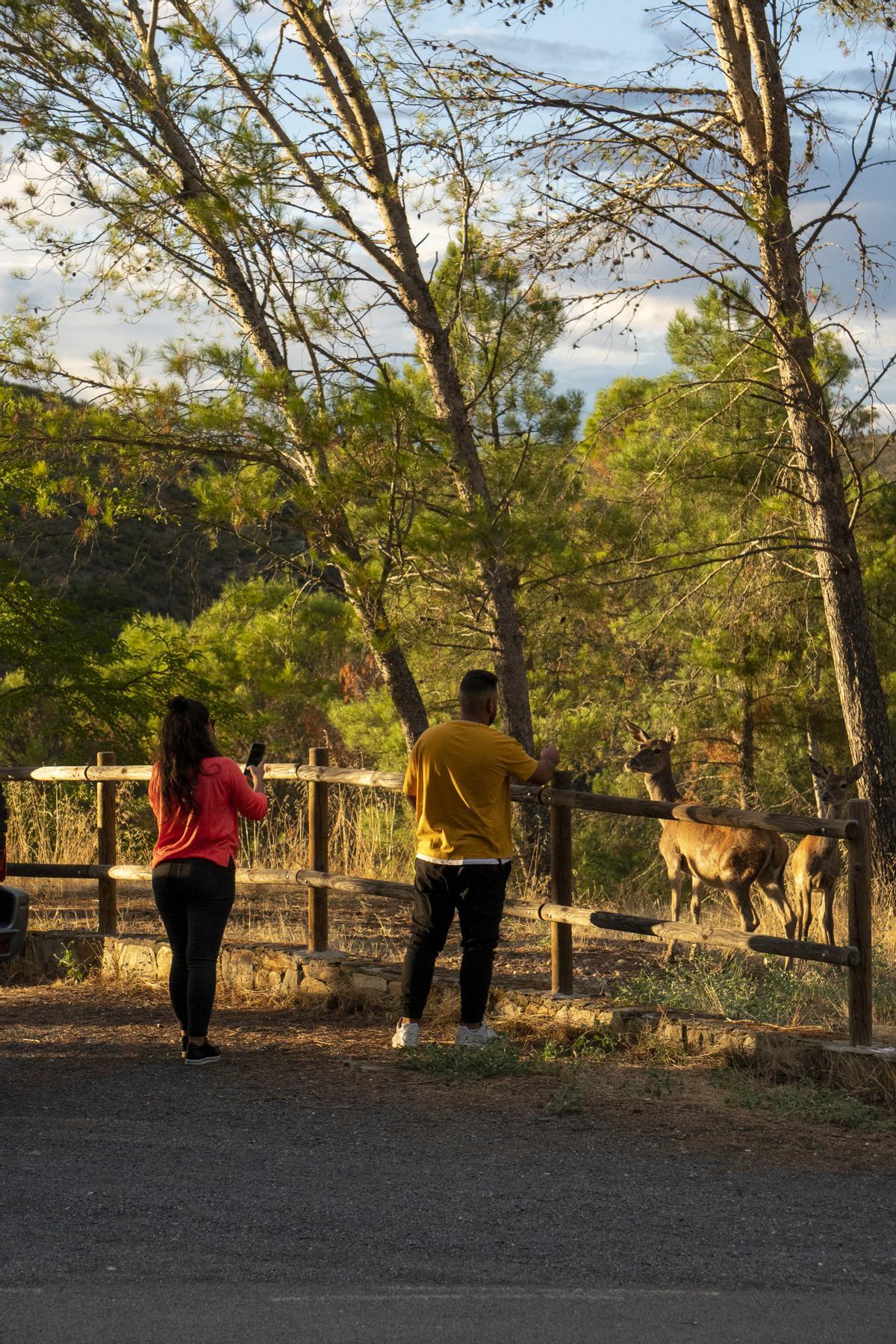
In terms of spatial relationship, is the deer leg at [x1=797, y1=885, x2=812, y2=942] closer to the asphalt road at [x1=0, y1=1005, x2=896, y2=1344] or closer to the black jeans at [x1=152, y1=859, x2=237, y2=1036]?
the asphalt road at [x1=0, y1=1005, x2=896, y2=1344]

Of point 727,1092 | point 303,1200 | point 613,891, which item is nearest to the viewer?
point 303,1200

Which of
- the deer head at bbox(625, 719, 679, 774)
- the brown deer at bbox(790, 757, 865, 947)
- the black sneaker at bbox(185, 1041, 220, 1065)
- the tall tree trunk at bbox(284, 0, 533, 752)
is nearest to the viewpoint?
the black sneaker at bbox(185, 1041, 220, 1065)

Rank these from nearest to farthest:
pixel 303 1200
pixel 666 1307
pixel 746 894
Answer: pixel 666 1307 → pixel 303 1200 → pixel 746 894

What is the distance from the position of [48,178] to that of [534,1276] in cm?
1018

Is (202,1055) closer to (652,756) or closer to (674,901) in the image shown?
(674,901)

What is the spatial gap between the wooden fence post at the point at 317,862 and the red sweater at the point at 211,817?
166 cm

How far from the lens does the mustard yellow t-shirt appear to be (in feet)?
23.6

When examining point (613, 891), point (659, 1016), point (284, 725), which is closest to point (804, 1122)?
point (659, 1016)

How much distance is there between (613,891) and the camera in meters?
23.3

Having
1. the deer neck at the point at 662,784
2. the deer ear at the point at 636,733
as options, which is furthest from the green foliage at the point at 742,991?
the deer ear at the point at 636,733

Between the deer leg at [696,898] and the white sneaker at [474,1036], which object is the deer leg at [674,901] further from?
the white sneaker at [474,1036]

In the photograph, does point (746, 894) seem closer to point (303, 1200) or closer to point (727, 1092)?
point (727, 1092)

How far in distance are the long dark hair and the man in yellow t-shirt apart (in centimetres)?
112

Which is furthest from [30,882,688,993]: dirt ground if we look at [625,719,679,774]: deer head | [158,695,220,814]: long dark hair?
[158,695,220,814]: long dark hair
